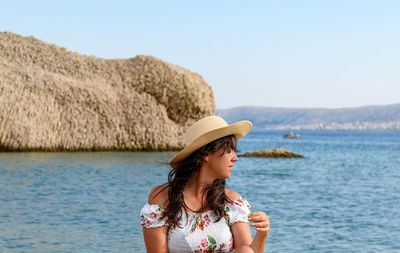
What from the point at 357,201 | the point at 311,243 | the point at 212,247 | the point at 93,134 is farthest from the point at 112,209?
the point at 93,134

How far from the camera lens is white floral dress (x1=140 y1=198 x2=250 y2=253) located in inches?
155

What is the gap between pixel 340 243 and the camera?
36.9ft

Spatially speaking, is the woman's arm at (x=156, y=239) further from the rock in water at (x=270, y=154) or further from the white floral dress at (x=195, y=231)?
the rock in water at (x=270, y=154)

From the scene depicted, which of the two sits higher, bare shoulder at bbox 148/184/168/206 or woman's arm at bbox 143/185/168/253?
bare shoulder at bbox 148/184/168/206

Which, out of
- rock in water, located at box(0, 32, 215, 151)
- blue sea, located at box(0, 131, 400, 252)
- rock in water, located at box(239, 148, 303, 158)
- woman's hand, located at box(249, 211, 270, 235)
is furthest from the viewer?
rock in water, located at box(239, 148, 303, 158)

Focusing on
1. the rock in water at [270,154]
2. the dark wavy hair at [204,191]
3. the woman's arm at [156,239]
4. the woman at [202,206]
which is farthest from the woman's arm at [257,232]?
the rock in water at [270,154]

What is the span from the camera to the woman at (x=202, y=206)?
12.8ft

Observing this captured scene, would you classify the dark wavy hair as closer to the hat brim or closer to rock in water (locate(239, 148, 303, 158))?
the hat brim

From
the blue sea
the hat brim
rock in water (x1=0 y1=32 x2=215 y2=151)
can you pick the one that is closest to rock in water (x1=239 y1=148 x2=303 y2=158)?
rock in water (x1=0 y1=32 x2=215 y2=151)

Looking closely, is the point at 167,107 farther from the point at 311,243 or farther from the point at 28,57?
the point at 311,243

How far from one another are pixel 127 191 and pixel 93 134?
18693mm

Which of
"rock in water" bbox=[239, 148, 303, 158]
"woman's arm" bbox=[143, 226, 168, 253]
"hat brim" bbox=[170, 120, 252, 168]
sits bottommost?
"rock in water" bbox=[239, 148, 303, 158]

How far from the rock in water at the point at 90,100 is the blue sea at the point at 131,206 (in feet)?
14.3

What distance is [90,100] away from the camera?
38312mm
